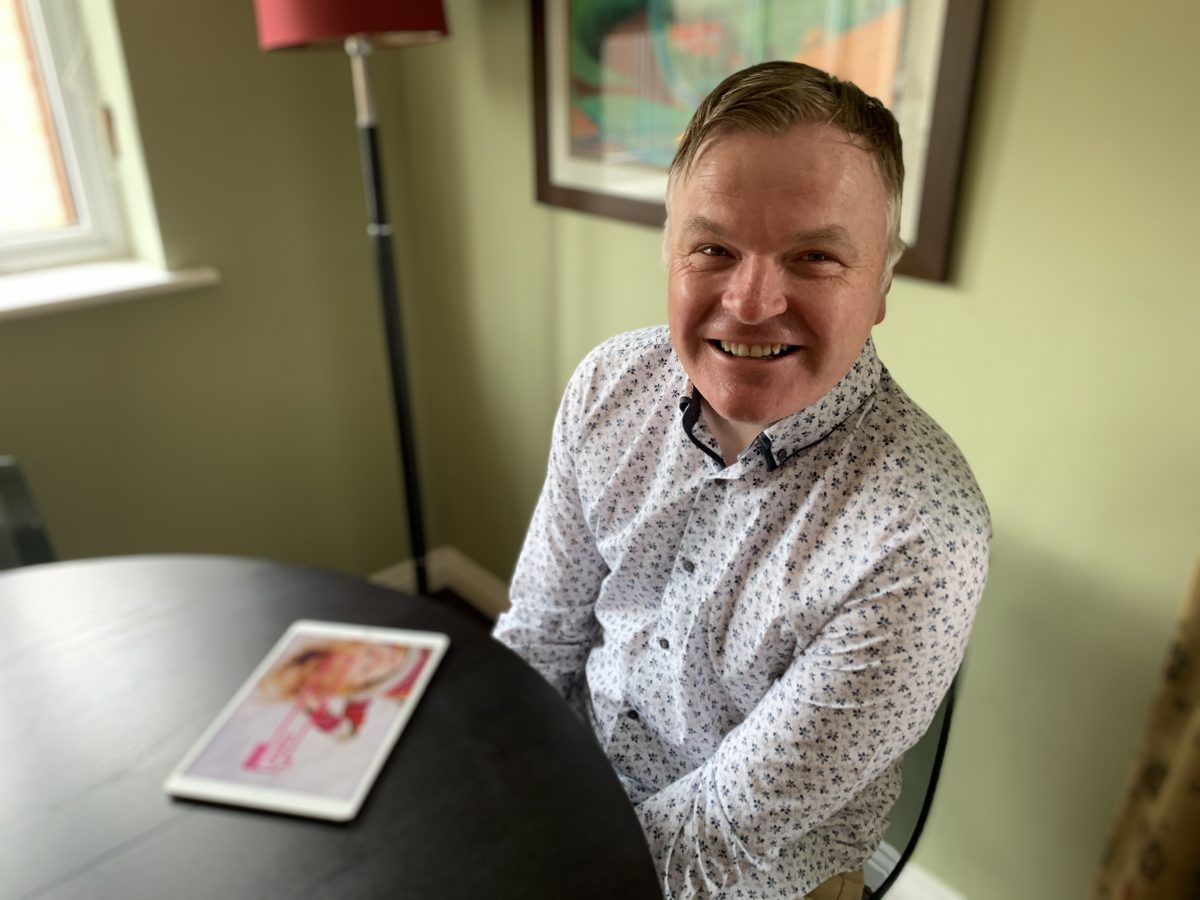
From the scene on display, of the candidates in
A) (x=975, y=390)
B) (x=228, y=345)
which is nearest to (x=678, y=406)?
(x=975, y=390)

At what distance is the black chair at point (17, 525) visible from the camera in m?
1.37

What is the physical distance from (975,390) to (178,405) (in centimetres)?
166

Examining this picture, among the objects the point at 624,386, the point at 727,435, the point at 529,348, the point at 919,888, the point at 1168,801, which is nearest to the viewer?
the point at 1168,801

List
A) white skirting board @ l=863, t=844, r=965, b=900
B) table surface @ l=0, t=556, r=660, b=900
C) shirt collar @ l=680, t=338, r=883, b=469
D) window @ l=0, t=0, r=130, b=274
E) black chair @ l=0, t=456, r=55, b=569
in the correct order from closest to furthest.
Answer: table surface @ l=0, t=556, r=660, b=900 → shirt collar @ l=680, t=338, r=883, b=469 → black chair @ l=0, t=456, r=55, b=569 → white skirting board @ l=863, t=844, r=965, b=900 → window @ l=0, t=0, r=130, b=274

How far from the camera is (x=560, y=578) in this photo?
1182mm

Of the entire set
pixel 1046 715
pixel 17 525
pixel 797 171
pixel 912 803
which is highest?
pixel 797 171

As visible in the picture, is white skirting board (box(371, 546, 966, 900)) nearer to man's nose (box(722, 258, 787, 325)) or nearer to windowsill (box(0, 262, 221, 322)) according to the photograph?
windowsill (box(0, 262, 221, 322))

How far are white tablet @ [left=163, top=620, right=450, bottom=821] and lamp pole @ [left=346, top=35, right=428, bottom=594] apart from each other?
91 centimetres

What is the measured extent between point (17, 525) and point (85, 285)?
2.01 feet

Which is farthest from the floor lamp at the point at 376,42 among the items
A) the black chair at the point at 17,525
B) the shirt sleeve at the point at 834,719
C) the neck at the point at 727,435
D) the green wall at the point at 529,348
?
the shirt sleeve at the point at 834,719

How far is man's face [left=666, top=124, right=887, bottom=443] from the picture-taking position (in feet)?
2.49

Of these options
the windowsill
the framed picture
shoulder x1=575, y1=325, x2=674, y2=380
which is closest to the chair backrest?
shoulder x1=575, y1=325, x2=674, y2=380

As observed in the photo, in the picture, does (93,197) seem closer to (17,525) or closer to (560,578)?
(17,525)

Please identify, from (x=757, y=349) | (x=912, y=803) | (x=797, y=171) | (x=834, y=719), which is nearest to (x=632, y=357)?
(x=757, y=349)
